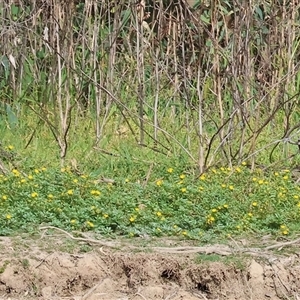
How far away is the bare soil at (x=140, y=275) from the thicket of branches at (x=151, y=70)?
1.64 m

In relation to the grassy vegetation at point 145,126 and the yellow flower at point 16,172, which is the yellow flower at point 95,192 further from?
the yellow flower at point 16,172

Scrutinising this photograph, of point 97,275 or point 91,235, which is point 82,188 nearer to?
point 91,235

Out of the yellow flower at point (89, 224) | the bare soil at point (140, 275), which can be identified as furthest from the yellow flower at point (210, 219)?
the yellow flower at point (89, 224)

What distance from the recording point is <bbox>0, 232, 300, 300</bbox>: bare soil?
408cm

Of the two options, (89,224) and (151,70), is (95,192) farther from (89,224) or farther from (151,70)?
(151,70)

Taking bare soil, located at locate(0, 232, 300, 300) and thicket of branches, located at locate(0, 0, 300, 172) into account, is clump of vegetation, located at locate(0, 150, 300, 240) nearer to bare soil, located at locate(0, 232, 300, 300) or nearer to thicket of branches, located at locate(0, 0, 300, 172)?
bare soil, located at locate(0, 232, 300, 300)

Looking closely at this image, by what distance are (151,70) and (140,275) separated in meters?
3.12

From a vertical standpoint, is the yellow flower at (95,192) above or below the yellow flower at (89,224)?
above

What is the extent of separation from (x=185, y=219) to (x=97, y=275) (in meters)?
0.78

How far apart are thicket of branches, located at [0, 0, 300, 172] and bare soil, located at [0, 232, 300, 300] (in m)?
1.64

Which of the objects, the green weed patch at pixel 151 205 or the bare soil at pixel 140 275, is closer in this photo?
the bare soil at pixel 140 275

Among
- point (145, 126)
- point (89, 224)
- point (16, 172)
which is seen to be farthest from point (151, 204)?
point (145, 126)

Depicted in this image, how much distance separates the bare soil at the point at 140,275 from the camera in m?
4.08

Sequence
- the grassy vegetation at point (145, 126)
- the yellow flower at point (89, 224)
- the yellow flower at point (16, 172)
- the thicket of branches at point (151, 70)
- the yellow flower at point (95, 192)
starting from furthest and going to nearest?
1. the thicket of branches at point (151, 70)
2. the yellow flower at point (16, 172)
3. the yellow flower at point (95, 192)
4. the grassy vegetation at point (145, 126)
5. the yellow flower at point (89, 224)
